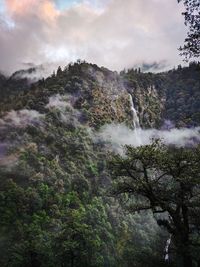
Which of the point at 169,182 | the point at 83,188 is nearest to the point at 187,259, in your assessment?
the point at 169,182

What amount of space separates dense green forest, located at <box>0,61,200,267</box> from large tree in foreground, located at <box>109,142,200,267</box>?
5 cm

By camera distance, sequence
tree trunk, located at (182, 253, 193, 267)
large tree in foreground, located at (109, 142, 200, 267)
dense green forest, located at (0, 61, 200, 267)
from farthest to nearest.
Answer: dense green forest, located at (0, 61, 200, 267) < large tree in foreground, located at (109, 142, 200, 267) < tree trunk, located at (182, 253, 193, 267)

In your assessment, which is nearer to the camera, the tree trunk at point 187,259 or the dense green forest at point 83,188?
the tree trunk at point 187,259

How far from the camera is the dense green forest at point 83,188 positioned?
2097 centimetres

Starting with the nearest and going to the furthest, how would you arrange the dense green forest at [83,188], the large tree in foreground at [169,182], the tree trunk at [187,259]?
the tree trunk at [187,259], the large tree in foreground at [169,182], the dense green forest at [83,188]

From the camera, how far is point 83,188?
136000mm

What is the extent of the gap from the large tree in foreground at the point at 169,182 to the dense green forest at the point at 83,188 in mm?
49

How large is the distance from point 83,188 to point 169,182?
4548 inches

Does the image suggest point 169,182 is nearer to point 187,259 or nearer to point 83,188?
point 187,259

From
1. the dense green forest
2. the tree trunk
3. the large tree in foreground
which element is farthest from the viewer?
the dense green forest

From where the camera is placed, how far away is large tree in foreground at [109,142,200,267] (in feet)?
66.5

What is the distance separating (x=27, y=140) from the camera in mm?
147250

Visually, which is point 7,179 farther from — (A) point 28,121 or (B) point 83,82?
(B) point 83,82

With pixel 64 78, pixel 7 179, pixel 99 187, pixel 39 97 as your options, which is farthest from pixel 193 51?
pixel 64 78
